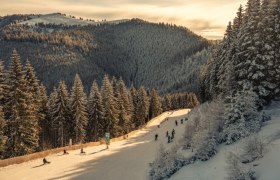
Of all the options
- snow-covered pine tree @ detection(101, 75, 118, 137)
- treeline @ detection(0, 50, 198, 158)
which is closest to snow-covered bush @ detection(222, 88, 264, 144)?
treeline @ detection(0, 50, 198, 158)

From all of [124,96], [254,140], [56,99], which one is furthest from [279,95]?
[124,96]

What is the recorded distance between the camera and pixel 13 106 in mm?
44938

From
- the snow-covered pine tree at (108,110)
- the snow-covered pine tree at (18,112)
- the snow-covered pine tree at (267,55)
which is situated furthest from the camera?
the snow-covered pine tree at (108,110)

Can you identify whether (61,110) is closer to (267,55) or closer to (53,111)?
(53,111)

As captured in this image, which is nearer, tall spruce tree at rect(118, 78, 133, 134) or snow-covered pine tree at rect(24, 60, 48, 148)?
snow-covered pine tree at rect(24, 60, 48, 148)

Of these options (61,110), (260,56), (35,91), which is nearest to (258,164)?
(260,56)

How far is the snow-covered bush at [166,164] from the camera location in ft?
82.0

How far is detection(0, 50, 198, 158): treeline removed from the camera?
45281 mm

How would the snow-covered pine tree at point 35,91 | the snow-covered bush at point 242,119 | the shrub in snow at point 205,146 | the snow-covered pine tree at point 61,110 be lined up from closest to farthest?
the shrub in snow at point 205,146 < the snow-covered bush at point 242,119 < the snow-covered pine tree at point 35,91 < the snow-covered pine tree at point 61,110

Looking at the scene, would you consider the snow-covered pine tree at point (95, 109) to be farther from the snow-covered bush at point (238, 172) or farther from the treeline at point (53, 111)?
the snow-covered bush at point (238, 172)

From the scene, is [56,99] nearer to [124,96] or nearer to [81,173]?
[124,96]

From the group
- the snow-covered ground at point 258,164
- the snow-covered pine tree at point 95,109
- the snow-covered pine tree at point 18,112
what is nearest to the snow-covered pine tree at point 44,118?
the snow-covered pine tree at point 95,109

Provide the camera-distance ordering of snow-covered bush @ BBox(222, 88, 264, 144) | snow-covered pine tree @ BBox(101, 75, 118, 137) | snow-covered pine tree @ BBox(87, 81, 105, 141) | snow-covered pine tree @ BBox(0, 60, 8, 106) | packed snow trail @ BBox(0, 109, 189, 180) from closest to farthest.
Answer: snow-covered bush @ BBox(222, 88, 264, 144), packed snow trail @ BBox(0, 109, 189, 180), snow-covered pine tree @ BBox(0, 60, 8, 106), snow-covered pine tree @ BBox(87, 81, 105, 141), snow-covered pine tree @ BBox(101, 75, 118, 137)

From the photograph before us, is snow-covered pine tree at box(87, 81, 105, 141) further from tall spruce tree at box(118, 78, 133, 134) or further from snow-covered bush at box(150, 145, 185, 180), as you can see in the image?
snow-covered bush at box(150, 145, 185, 180)
